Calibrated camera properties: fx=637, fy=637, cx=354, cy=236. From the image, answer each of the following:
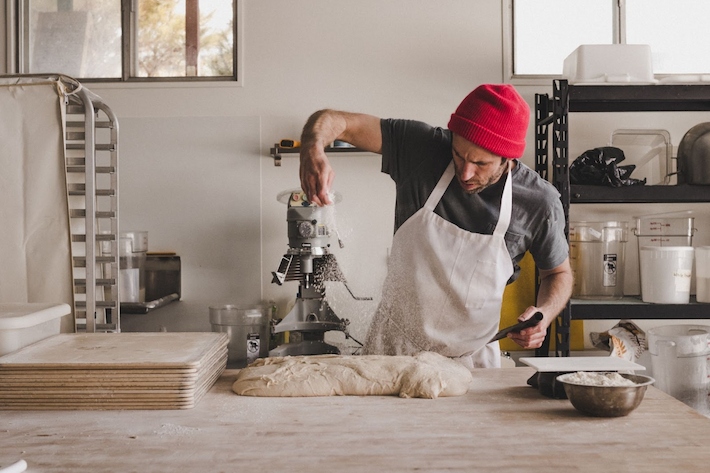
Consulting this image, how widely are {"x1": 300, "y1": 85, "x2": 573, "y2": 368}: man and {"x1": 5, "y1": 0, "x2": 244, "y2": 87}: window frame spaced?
1.82 metres

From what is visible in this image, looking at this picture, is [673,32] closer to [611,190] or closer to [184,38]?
[611,190]

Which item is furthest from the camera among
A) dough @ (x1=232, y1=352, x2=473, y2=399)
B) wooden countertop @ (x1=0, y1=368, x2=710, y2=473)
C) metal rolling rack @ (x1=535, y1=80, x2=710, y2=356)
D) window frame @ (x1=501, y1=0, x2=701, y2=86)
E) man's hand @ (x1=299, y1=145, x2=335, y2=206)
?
window frame @ (x1=501, y1=0, x2=701, y2=86)

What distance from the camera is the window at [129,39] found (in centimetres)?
375

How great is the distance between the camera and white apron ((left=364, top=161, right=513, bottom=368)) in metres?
2.07

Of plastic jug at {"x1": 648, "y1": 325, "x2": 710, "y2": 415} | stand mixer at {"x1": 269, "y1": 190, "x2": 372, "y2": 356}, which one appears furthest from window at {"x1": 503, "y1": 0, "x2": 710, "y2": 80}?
plastic jug at {"x1": 648, "y1": 325, "x2": 710, "y2": 415}

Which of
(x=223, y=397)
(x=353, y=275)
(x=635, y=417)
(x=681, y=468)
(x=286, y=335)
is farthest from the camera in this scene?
(x=353, y=275)

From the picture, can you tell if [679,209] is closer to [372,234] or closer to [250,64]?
[372,234]

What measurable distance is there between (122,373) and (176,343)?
230mm

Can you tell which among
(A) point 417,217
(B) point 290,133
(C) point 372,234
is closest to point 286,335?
(C) point 372,234

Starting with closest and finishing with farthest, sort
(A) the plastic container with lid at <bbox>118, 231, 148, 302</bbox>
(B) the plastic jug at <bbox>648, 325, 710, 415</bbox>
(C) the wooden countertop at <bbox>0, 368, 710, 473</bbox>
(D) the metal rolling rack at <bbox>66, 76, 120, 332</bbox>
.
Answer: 1. (C) the wooden countertop at <bbox>0, 368, 710, 473</bbox>
2. (D) the metal rolling rack at <bbox>66, 76, 120, 332</bbox>
3. (B) the plastic jug at <bbox>648, 325, 710, 415</bbox>
4. (A) the plastic container with lid at <bbox>118, 231, 148, 302</bbox>

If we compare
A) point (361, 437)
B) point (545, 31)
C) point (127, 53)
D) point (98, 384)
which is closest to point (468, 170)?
point (361, 437)

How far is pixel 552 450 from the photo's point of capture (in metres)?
1.08

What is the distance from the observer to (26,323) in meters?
1.46

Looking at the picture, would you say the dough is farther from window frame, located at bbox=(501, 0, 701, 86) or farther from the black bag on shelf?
window frame, located at bbox=(501, 0, 701, 86)
